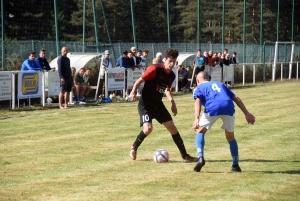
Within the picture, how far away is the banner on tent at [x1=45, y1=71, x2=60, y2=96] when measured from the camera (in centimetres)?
2162

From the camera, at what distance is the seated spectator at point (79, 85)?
22828 millimetres

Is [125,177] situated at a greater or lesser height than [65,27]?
lesser

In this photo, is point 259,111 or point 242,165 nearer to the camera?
point 242,165

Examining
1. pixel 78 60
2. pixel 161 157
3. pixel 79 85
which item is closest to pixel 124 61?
pixel 78 60

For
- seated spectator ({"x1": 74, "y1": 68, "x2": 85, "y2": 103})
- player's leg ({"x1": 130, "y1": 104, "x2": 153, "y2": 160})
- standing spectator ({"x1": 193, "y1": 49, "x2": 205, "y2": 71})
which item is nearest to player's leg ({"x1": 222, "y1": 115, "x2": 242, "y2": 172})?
player's leg ({"x1": 130, "y1": 104, "x2": 153, "y2": 160})

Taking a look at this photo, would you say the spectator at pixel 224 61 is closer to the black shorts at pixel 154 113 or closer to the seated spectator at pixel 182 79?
the seated spectator at pixel 182 79

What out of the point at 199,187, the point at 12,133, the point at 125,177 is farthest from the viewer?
the point at 12,133

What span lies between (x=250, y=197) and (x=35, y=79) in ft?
47.2

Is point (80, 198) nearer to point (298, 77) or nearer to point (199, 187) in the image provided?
point (199, 187)

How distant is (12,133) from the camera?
14.3 metres

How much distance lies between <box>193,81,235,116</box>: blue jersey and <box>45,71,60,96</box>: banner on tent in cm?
1297

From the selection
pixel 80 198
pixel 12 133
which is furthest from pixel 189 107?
pixel 80 198

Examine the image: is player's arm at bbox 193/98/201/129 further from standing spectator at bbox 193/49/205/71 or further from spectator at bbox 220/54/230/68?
spectator at bbox 220/54/230/68

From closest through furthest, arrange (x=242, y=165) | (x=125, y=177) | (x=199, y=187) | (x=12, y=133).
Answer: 1. (x=199, y=187)
2. (x=125, y=177)
3. (x=242, y=165)
4. (x=12, y=133)
